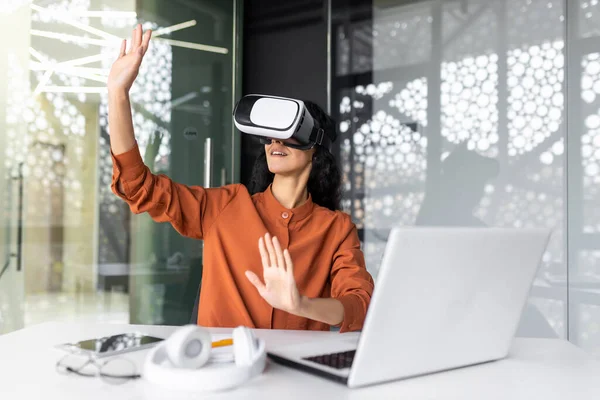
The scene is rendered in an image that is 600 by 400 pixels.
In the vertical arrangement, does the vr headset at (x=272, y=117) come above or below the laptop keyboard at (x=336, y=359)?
above

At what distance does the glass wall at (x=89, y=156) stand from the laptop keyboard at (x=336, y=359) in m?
2.50

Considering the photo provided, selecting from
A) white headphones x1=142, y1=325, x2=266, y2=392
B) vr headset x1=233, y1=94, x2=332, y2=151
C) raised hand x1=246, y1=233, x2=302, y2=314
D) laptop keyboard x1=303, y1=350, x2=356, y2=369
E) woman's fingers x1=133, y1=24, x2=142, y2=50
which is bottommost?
laptop keyboard x1=303, y1=350, x2=356, y2=369

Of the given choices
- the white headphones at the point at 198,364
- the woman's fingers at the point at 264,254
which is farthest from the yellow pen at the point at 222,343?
the woman's fingers at the point at 264,254

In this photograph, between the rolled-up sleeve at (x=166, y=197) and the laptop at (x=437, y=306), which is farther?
the rolled-up sleeve at (x=166, y=197)

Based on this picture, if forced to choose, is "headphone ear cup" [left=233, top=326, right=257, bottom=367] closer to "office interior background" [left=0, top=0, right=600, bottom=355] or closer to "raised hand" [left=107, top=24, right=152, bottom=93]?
"raised hand" [left=107, top=24, right=152, bottom=93]

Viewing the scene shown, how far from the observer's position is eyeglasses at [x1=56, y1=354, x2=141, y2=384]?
1.08 metres

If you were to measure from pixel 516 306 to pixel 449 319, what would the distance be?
0.22 metres

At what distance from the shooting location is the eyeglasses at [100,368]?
1.08 metres

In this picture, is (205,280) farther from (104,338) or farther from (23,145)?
(23,145)

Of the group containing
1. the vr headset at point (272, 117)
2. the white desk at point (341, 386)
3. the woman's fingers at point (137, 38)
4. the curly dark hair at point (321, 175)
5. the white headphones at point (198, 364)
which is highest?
the woman's fingers at point (137, 38)

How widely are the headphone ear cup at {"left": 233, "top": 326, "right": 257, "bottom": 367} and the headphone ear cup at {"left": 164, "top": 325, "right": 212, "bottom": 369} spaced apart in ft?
0.16

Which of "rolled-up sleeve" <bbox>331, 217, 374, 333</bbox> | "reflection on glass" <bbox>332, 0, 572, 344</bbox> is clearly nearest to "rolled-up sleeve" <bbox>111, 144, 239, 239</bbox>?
"rolled-up sleeve" <bbox>331, 217, 374, 333</bbox>

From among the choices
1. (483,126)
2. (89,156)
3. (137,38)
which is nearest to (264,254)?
(137,38)

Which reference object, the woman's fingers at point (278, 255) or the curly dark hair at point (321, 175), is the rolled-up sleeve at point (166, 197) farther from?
the woman's fingers at point (278, 255)
